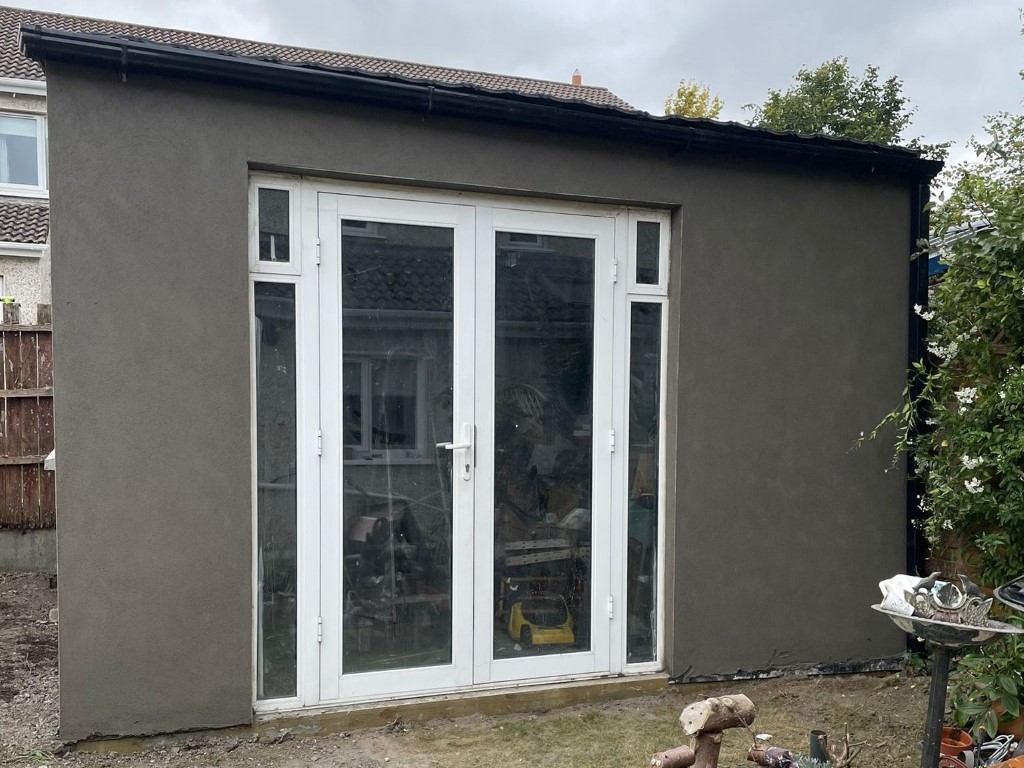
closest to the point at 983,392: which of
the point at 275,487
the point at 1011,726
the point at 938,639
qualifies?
the point at 1011,726

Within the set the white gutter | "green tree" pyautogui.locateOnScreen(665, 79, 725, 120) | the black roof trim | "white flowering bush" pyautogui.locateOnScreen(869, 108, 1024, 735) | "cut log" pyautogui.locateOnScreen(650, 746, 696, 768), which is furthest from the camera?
"green tree" pyautogui.locateOnScreen(665, 79, 725, 120)

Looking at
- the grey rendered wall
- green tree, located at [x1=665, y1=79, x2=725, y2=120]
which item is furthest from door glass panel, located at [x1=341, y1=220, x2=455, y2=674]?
green tree, located at [x1=665, y1=79, x2=725, y2=120]

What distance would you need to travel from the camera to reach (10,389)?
632 centimetres

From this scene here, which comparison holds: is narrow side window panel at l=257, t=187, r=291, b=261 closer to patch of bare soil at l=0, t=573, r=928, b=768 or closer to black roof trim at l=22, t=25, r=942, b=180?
black roof trim at l=22, t=25, r=942, b=180

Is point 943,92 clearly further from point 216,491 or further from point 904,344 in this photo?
point 216,491

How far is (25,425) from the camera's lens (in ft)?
21.1

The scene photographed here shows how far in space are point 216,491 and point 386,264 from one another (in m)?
1.30

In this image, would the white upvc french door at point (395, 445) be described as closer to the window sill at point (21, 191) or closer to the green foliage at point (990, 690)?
the green foliage at point (990, 690)

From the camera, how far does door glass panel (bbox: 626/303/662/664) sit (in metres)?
4.04

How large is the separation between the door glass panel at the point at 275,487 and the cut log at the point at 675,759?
5.95ft

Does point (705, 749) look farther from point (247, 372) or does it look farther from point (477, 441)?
point (247, 372)

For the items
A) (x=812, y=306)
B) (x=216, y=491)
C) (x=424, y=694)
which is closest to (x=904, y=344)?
(x=812, y=306)

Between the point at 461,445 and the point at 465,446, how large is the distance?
0.07 feet

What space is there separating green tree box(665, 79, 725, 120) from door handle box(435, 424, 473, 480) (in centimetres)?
2437
